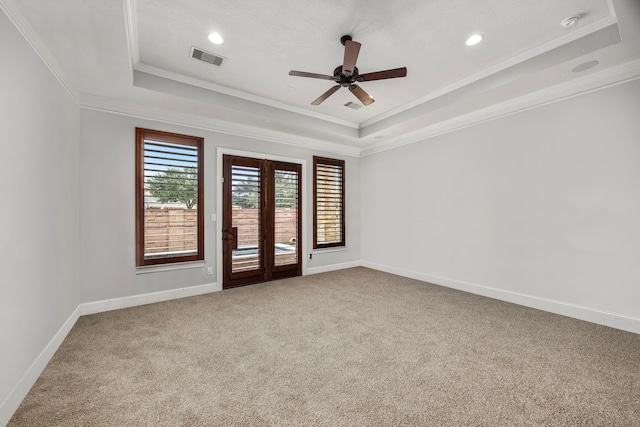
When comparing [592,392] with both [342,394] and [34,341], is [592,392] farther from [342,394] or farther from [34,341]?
[34,341]

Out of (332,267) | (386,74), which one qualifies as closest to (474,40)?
(386,74)

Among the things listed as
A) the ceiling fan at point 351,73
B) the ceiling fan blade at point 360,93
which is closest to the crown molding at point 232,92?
the ceiling fan at point 351,73

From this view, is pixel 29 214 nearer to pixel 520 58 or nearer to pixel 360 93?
pixel 360 93

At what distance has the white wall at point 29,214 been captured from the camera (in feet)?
5.63

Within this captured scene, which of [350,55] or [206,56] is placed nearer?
[350,55]

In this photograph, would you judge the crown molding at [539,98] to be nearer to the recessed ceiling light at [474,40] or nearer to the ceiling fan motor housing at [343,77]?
the recessed ceiling light at [474,40]

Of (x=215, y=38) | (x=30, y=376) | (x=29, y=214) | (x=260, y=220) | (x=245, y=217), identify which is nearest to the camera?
(x=30, y=376)

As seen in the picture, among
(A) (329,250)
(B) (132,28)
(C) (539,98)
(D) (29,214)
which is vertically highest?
(B) (132,28)

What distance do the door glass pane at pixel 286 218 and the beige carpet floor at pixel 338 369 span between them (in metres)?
1.61

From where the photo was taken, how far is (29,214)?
2037 mm

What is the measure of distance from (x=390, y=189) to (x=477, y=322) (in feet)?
9.93

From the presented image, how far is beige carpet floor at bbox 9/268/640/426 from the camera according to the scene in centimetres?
166

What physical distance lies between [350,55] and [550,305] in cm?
379

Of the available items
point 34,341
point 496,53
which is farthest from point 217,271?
point 496,53
